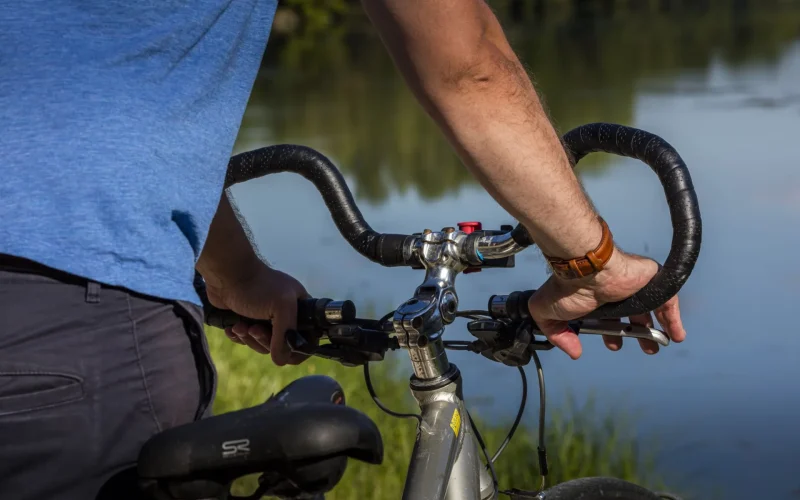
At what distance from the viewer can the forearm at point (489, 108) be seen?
5.13 feet

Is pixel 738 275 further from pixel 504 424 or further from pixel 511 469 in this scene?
pixel 511 469

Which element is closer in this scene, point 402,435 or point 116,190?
point 116,190

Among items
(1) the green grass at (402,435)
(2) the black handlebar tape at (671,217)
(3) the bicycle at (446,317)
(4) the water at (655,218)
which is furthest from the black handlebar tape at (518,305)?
(1) the green grass at (402,435)

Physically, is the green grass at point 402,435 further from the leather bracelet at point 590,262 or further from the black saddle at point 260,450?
the black saddle at point 260,450

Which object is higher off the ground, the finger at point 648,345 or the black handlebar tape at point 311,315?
the black handlebar tape at point 311,315

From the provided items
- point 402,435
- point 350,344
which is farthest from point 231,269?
point 402,435

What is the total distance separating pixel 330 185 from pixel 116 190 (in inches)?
30.0

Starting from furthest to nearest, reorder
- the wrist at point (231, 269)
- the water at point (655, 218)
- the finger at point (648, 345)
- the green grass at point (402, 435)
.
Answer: the water at point (655, 218), the green grass at point (402, 435), the wrist at point (231, 269), the finger at point (648, 345)

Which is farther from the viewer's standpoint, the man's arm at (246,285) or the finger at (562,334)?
the man's arm at (246,285)

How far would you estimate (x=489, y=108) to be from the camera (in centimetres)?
162

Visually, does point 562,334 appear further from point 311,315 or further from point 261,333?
point 261,333

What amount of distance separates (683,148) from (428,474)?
11780mm

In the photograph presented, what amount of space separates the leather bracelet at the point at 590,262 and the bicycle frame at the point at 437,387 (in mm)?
200

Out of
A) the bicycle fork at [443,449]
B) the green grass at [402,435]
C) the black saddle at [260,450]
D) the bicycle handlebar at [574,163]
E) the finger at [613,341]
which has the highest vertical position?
the bicycle handlebar at [574,163]
